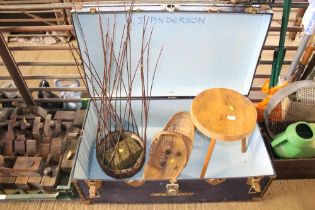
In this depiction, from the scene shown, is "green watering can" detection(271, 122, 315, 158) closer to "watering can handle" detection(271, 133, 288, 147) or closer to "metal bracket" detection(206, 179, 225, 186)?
"watering can handle" detection(271, 133, 288, 147)

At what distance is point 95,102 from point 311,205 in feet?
4.60

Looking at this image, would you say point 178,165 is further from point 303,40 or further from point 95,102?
point 303,40

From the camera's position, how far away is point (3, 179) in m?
1.49

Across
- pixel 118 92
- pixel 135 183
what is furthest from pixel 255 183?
pixel 118 92

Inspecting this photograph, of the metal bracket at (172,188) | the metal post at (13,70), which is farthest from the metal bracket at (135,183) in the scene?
the metal post at (13,70)

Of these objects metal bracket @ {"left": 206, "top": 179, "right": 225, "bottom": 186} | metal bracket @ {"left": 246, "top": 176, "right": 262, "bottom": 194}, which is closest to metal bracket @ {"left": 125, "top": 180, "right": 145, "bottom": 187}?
metal bracket @ {"left": 206, "top": 179, "right": 225, "bottom": 186}

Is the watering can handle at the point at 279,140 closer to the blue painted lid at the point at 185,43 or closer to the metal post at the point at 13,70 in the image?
the blue painted lid at the point at 185,43

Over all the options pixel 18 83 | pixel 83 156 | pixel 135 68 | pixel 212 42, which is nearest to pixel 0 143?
pixel 18 83

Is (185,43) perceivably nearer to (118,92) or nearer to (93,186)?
(118,92)

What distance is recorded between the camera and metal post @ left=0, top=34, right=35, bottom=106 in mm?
1465

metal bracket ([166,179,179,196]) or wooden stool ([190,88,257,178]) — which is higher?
wooden stool ([190,88,257,178])

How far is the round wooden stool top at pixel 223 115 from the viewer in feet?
3.84

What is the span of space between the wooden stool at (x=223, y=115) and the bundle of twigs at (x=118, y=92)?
1.19 ft

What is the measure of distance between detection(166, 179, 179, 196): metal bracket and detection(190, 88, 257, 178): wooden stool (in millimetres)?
246
